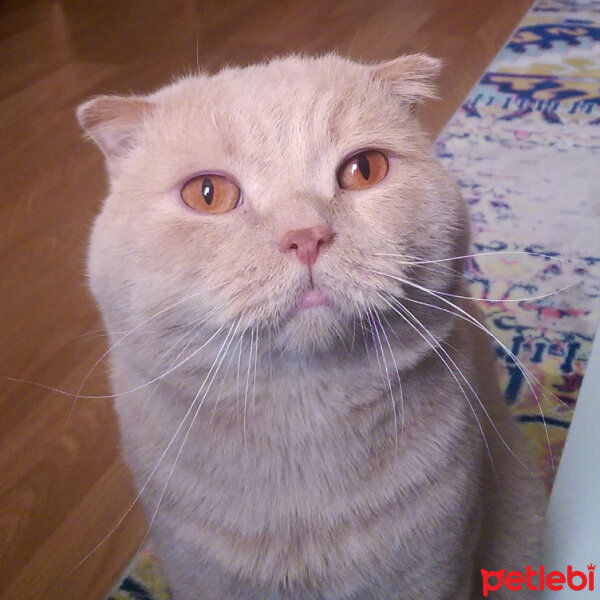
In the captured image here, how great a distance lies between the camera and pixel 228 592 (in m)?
0.77

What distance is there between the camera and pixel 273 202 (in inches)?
26.1

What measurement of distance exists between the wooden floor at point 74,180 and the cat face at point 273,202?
0.31 meters

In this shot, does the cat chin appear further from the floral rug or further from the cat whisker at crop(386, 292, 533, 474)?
the floral rug

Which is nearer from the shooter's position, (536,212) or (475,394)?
(475,394)

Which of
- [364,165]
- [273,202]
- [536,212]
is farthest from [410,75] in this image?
[536,212]

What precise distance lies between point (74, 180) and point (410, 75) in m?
1.29

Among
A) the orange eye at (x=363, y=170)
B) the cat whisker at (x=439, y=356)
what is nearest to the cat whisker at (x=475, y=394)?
the cat whisker at (x=439, y=356)

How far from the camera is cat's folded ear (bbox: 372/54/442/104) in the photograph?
80cm

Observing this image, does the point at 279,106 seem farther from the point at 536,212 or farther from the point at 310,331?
the point at 536,212

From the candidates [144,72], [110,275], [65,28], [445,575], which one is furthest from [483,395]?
[65,28]

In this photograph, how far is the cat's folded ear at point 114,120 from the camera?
77 cm

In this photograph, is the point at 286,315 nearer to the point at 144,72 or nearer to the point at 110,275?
the point at 110,275

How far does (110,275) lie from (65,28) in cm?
239

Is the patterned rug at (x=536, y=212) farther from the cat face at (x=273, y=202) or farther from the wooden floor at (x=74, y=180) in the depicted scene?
the cat face at (x=273, y=202)
